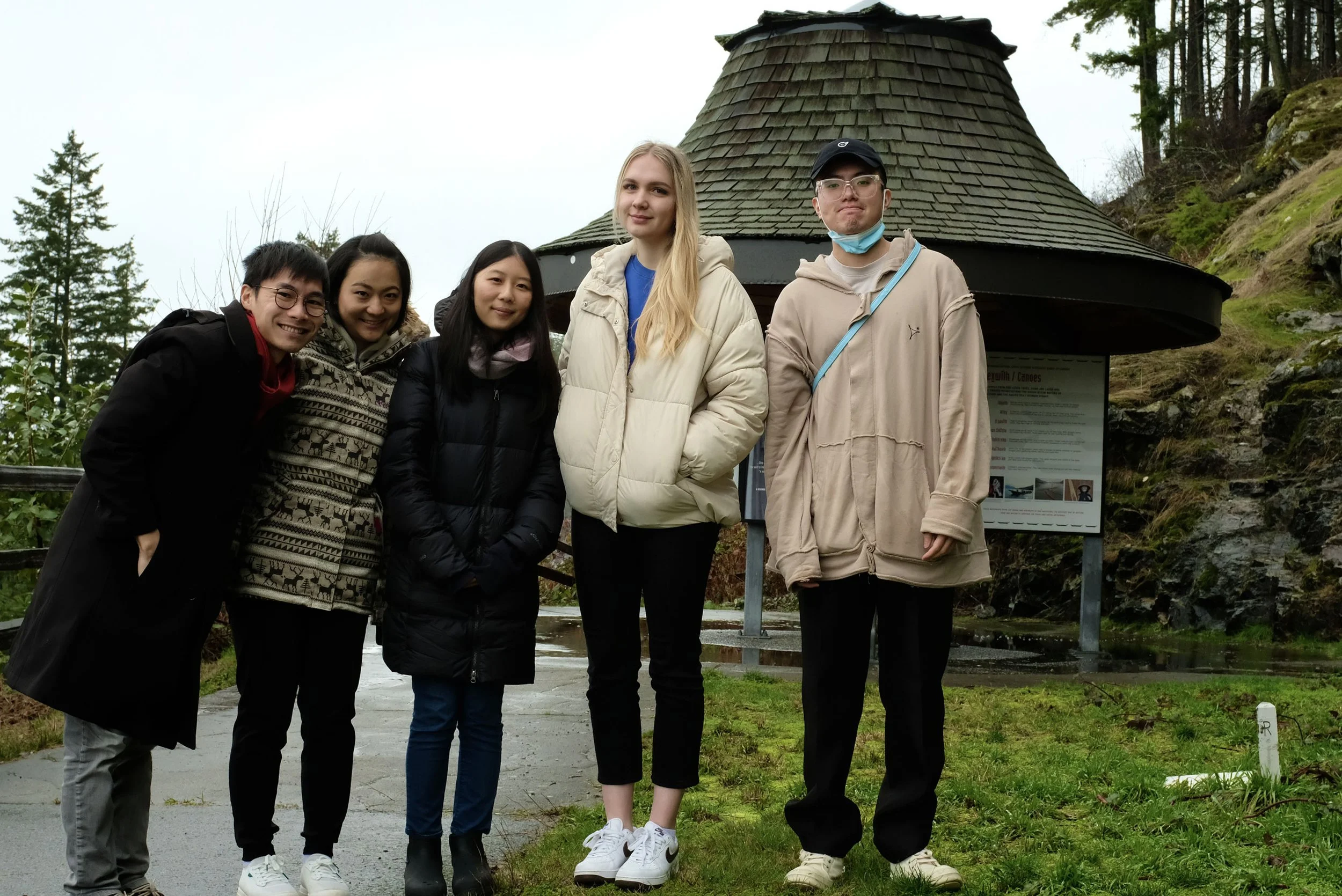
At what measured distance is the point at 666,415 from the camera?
12.7ft

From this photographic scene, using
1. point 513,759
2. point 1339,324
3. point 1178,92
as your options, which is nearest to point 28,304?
point 513,759

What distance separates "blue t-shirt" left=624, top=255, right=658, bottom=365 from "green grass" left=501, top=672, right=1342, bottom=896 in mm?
1627

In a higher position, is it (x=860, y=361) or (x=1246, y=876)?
(x=860, y=361)

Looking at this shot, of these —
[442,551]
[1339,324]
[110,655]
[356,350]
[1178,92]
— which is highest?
[1178,92]

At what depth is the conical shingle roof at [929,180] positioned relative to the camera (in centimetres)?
886

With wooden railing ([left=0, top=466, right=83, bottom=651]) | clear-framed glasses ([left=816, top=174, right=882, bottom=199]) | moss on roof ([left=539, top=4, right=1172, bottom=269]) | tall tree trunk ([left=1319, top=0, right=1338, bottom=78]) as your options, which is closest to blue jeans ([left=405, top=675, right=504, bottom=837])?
clear-framed glasses ([left=816, top=174, right=882, bottom=199])

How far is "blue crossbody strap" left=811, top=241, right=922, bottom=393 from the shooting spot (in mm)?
3879

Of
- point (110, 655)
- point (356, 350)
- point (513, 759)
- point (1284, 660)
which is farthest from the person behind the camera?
point (1284, 660)

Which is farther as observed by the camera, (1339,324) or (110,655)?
(1339,324)

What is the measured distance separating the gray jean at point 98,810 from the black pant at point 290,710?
280mm

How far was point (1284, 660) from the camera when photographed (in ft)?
31.1

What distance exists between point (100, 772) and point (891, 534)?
219cm

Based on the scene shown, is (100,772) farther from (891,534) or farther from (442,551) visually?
(891,534)

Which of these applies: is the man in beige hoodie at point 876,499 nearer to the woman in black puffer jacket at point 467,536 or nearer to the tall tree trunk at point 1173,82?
the woman in black puffer jacket at point 467,536
